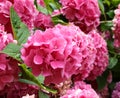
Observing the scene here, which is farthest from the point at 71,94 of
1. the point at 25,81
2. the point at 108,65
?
the point at 108,65

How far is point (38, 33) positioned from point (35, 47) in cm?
5

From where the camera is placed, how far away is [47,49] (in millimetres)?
1050

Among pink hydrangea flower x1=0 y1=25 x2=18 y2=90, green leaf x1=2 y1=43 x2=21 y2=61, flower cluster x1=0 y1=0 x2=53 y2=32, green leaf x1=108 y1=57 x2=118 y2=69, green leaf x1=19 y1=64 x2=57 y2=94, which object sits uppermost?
flower cluster x1=0 y1=0 x2=53 y2=32

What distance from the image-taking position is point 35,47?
105 cm

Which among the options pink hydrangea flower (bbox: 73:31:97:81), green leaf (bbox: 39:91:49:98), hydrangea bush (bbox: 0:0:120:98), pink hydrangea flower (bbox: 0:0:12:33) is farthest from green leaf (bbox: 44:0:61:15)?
green leaf (bbox: 39:91:49:98)

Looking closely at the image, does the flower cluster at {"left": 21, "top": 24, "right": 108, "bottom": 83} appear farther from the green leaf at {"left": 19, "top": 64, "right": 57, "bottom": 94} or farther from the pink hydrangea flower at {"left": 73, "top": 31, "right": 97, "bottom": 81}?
the pink hydrangea flower at {"left": 73, "top": 31, "right": 97, "bottom": 81}

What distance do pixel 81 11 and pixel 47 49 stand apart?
69cm

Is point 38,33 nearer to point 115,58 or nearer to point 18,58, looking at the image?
point 18,58

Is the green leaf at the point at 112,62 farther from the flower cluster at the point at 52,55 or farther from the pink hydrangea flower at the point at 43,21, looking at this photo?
the flower cluster at the point at 52,55

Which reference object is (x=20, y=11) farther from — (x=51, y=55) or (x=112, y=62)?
(x=112, y=62)

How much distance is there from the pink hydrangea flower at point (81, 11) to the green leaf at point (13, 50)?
614 mm

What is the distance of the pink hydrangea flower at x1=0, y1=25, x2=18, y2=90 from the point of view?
1070 millimetres

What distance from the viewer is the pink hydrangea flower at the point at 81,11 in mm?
1691

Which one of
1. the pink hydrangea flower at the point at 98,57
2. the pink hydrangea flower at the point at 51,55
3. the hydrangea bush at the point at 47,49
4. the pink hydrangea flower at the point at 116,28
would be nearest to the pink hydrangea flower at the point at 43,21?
the hydrangea bush at the point at 47,49
